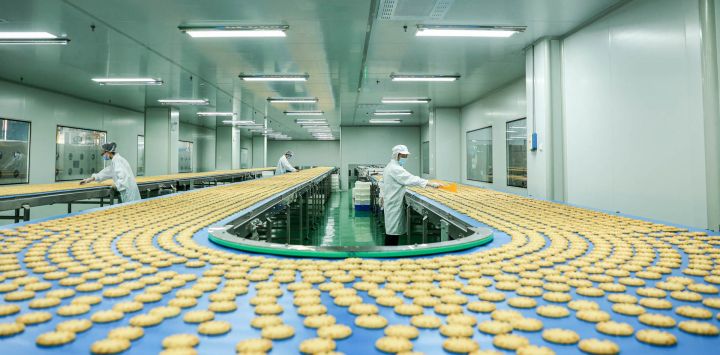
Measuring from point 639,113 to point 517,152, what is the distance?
3973 mm

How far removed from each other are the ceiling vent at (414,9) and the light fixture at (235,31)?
4.24 ft

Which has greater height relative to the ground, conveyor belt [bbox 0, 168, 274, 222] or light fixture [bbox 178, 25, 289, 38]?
light fixture [bbox 178, 25, 289, 38]

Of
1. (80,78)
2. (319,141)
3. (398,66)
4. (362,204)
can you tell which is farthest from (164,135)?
(319,141)

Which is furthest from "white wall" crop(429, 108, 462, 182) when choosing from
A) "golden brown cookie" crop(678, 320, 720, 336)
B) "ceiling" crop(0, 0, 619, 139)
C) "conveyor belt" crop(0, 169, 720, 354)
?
"golden brown cookie" crop(678, 320, 720, 336)

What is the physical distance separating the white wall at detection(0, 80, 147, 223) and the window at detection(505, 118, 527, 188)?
9.70m

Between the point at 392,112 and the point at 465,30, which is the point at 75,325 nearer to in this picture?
the point at 465,30

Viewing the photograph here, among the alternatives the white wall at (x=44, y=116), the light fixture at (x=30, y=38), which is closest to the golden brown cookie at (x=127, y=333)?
the light fixture at (x=30, y=38)

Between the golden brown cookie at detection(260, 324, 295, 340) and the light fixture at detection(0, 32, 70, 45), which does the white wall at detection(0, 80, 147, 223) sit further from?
the golden brown cookie at detection(260, 324, 295, 340)

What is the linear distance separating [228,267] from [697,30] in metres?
3.84

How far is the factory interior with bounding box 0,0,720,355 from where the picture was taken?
90 centimetres

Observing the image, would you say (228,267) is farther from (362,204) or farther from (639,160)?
(362,204)

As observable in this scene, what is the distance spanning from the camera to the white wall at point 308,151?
2444 centimetres

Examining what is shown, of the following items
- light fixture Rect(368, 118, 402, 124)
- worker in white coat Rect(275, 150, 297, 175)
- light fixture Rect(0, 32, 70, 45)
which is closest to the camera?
light fixture Rect(0, 32, 70, 45)

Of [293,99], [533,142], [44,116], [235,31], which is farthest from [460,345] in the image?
[44,116]
